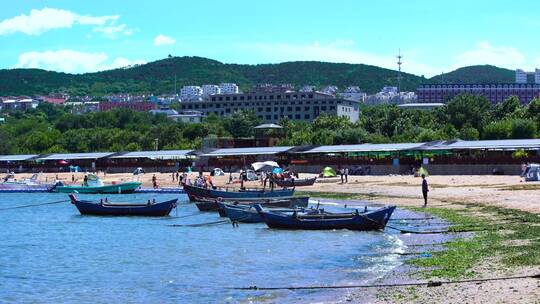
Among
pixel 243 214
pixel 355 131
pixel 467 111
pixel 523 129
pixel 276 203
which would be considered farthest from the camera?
pixel 467 111

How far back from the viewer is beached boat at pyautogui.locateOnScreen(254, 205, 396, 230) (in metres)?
37.5

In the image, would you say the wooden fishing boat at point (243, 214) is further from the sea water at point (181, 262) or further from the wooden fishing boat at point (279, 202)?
the wooden fishing boat at point (279, 202)

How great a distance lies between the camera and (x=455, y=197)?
52812mm

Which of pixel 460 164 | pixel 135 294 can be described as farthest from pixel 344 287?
pixel 460 164

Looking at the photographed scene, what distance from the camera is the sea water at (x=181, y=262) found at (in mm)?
25484

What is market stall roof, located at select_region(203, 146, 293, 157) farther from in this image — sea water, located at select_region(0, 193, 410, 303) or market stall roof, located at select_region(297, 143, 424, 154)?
sea water, located at select_region(0, 193, 410, 303)

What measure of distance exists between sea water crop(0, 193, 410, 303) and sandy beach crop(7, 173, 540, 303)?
126 inches

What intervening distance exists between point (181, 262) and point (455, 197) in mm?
25258

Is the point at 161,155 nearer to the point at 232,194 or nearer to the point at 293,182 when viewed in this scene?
the point at 293,182

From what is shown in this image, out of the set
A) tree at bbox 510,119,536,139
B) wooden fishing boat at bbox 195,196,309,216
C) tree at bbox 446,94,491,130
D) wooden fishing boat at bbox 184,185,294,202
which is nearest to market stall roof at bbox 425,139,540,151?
tree at bbox 510,119,536,139

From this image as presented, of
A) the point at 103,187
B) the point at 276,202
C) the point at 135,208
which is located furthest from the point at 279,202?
the point at 103,187

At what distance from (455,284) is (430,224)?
57.8 ft

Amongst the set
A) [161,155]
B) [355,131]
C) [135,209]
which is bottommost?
[135,209]

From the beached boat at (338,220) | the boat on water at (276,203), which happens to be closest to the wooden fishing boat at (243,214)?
the boat on water at (276,203)
